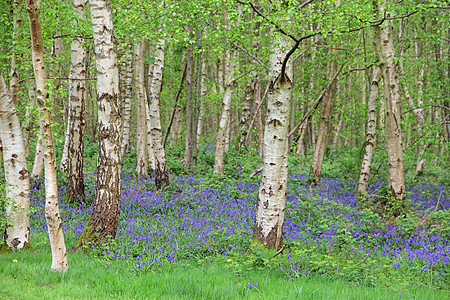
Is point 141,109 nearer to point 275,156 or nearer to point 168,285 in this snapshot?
point 275,156

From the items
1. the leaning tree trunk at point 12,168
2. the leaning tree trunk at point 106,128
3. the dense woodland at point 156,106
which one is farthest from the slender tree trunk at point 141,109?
the leaning tree trunk at point 12,168

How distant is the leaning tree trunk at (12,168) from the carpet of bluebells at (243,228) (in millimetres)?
384

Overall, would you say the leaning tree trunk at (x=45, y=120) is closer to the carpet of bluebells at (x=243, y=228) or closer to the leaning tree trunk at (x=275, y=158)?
the carpet of bluebells at (x=243, y=228)

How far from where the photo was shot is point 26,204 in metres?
6.57

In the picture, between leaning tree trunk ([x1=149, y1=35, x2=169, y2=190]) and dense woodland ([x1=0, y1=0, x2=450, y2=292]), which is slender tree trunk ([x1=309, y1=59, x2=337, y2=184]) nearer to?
dense woodland ([x1=0, y1=0, x2=450, y2=292])

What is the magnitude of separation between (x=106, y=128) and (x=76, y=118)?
4150 millimetres

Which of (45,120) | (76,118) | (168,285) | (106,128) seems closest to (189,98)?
(76,118)

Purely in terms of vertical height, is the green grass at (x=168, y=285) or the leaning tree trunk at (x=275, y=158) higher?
the leaning tree trunk at (x=275, y=158)

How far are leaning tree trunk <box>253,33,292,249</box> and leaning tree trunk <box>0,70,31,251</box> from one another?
4.25 m

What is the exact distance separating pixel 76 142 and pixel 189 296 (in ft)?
23.6

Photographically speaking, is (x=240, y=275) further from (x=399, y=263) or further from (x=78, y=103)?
Result: (x=78, y=103)

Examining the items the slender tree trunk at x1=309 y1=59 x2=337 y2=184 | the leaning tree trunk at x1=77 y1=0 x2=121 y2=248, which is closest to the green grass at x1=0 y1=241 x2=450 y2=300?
the leaning tree trunk at x1=77 y1=0 x2=121 y2=248

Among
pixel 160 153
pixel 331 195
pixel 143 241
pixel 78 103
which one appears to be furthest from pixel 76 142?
pixel 331 195

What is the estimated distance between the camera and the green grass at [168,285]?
15.0ft
